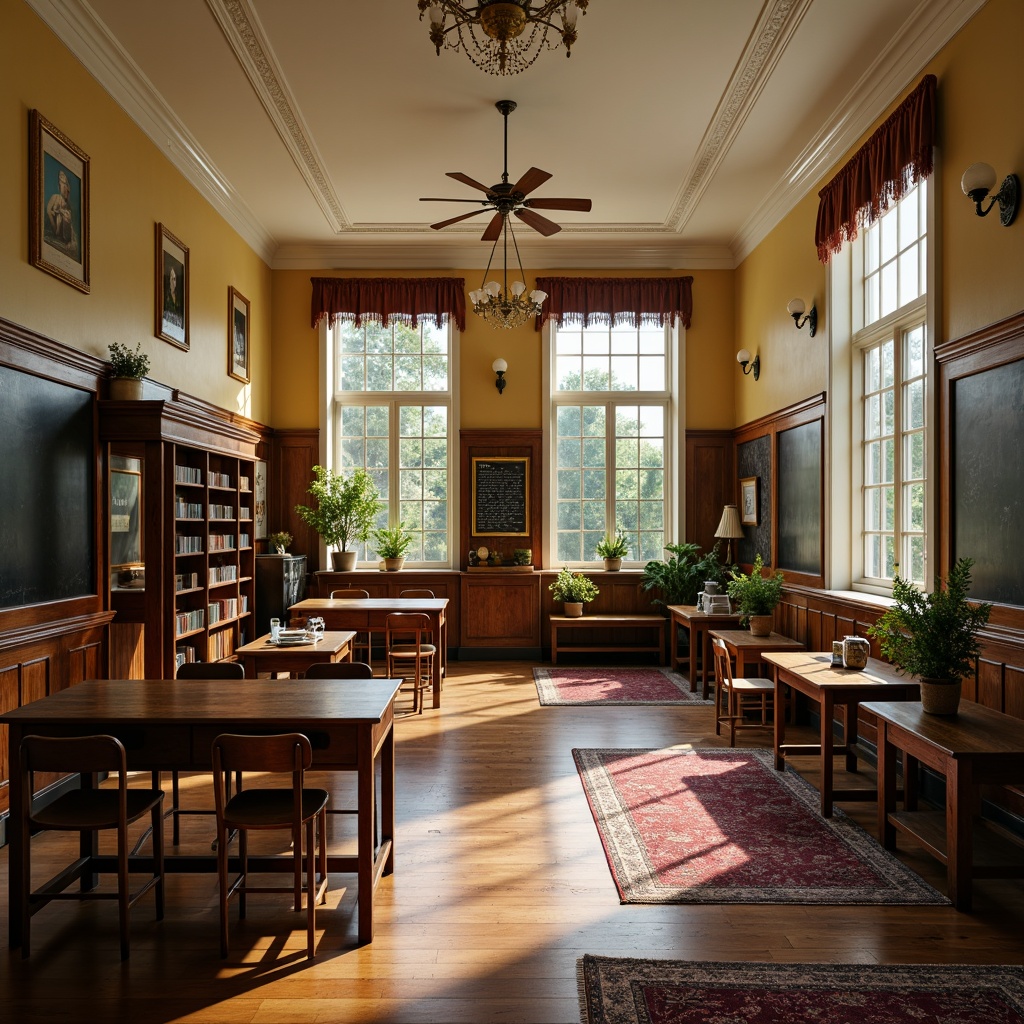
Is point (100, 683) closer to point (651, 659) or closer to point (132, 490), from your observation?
point (132, 490)

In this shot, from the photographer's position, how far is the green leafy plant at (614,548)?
968 centimetres

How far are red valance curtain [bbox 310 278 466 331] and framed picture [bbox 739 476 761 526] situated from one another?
3.92 m

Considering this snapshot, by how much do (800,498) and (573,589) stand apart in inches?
116

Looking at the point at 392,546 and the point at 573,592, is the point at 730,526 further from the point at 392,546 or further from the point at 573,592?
the point at 392,546

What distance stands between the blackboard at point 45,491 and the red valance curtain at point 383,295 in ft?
15.4

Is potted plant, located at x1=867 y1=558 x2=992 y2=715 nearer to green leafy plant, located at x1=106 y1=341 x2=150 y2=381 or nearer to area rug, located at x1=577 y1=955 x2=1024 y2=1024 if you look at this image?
area rug, located at x1=577 y1=955 x2=1024 y2=1024

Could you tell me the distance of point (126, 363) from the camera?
5.58 metres

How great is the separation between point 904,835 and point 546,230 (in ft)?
16.4

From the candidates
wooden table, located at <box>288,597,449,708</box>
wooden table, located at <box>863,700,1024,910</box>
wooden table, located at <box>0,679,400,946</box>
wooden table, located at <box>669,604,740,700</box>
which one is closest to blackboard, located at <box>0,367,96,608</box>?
wooden table, located at <box>0,679,400,946</box>

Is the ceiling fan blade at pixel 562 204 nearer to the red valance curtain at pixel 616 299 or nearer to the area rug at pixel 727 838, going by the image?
the red valance curtain at pixel 616 299

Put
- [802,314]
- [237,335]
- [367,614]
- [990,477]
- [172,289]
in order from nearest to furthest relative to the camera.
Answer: [990,477] → [172,289] → [802,314] → [367,614] → [237,335]

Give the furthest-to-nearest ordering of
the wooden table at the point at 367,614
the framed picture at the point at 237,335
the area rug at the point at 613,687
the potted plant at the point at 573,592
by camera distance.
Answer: the potted plant at the point at 573,592
the framed picture at the point at 237,335
the area rug at the point at 613,687
the wooden table at the point at 367,614

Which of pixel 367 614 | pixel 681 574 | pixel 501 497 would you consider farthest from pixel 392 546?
pixel 681 574

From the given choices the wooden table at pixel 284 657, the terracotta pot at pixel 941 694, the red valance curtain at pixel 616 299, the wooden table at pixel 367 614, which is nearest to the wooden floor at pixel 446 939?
the terracotta pot at pixel 941 694
